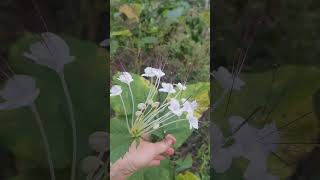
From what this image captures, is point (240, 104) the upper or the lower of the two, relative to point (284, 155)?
upper

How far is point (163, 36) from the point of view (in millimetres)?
1530

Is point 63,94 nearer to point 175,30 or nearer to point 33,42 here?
point 33,42

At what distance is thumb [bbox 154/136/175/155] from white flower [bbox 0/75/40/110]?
0.41 m

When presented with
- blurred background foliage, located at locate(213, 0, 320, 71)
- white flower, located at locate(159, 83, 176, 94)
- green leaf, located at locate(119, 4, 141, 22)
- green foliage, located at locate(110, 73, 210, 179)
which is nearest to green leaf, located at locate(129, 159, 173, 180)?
green foliage, located at locate(110, 73, 210, 179)

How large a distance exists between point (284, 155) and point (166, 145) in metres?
0.36

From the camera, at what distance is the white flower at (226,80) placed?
1.36m

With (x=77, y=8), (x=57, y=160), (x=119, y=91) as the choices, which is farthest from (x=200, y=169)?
(x=77, y=8)

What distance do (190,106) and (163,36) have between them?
26 centimetres

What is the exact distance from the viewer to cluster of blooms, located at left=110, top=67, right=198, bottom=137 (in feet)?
4.65

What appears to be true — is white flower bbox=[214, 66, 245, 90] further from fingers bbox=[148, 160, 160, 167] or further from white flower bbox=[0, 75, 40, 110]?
white flower bbox=[0, 75, 40, 110]

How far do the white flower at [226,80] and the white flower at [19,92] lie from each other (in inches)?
20.7

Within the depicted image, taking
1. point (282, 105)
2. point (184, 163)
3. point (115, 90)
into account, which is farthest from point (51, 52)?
point (282, 105)

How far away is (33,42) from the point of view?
126 cm

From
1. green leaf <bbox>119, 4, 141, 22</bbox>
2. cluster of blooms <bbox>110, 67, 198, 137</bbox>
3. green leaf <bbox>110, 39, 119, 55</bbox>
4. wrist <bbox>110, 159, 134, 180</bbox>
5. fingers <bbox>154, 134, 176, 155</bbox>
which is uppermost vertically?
green leaf <bbox>119, 4, 141, 22</bbox>
